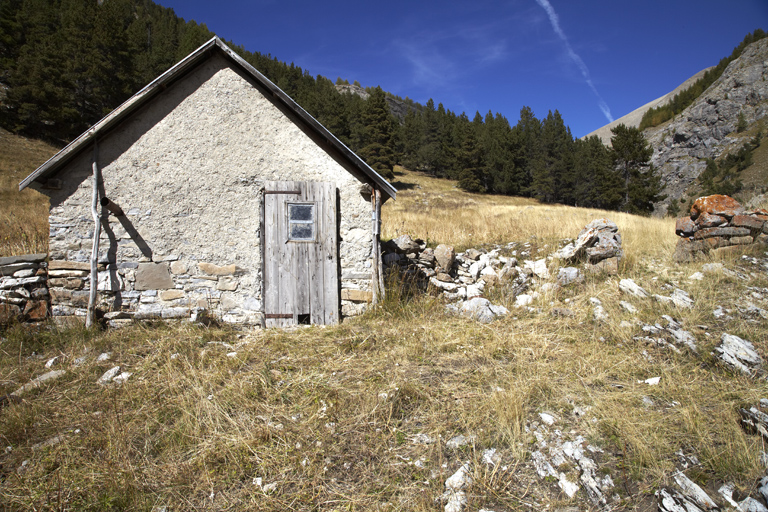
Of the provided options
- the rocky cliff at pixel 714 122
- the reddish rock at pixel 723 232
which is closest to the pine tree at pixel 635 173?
the reddish rock at pixel 723 232

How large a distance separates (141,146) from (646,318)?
9.07 metres

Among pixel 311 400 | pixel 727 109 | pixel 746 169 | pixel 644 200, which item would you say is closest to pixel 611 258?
pixel 311 400

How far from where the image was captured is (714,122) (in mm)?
60344

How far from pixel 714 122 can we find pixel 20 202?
88.2m

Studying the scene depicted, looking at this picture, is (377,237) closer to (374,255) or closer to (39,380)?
(374,255)

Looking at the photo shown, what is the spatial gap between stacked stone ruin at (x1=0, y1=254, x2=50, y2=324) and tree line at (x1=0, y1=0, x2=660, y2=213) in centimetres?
2752

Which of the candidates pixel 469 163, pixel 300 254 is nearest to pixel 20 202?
pixel 300 254

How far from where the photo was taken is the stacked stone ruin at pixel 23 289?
5609 millimetres

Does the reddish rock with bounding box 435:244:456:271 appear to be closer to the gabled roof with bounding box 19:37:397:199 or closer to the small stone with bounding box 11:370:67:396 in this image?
the gabled roof with bounding box 19:37:397:199

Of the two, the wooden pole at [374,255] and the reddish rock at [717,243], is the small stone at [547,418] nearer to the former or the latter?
the wooden pole at [374,255]

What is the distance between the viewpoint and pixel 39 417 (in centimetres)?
372

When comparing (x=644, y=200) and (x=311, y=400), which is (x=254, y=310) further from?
(x=644, y=200)

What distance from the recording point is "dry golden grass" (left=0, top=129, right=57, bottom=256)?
7.85m

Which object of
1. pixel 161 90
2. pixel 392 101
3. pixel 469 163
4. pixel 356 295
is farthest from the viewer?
pixel 392 101
